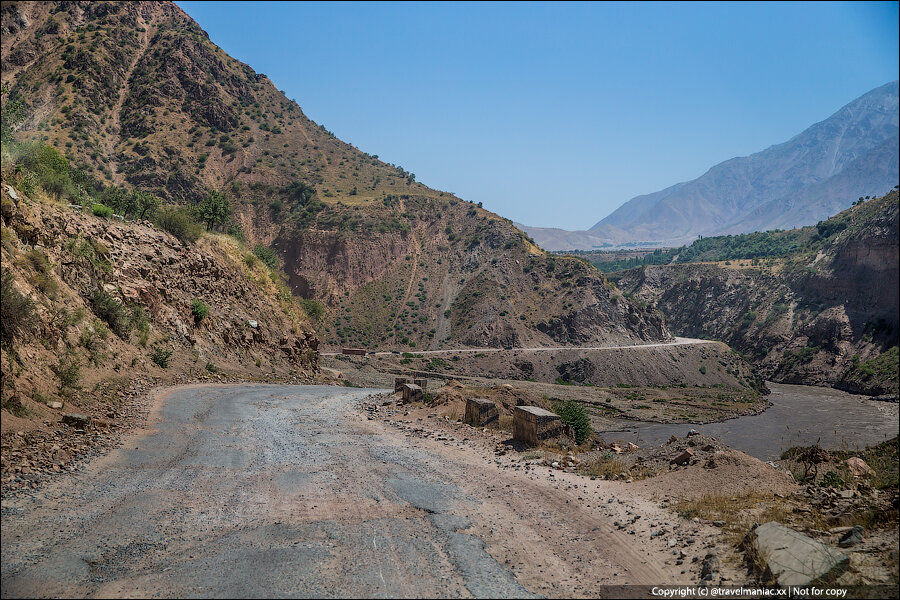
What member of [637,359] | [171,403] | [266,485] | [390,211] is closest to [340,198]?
[390,211]

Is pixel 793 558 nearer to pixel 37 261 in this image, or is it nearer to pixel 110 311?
pixel 37 261

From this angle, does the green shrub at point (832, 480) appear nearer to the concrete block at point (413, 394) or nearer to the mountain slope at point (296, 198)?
the concrete block at point (413, 394)

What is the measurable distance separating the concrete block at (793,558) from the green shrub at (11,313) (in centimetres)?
1329

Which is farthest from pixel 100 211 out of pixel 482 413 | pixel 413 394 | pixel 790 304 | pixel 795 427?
pixel 790 304

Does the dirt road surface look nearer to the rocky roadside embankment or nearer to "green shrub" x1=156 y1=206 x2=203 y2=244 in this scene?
the rocky roadside embankment

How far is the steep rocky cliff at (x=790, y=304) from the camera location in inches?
2461

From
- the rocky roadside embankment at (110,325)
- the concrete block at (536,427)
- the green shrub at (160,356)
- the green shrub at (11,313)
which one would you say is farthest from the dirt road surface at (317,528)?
the green shrub at (160,356)

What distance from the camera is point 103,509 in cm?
717

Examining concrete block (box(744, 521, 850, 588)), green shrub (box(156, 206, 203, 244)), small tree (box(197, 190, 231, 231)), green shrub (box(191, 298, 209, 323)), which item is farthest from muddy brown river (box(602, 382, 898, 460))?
small tree (box(197, 190, 231, 231))

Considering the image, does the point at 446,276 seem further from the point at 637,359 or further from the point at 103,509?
the point at 103,509

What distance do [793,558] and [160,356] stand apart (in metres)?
23.0

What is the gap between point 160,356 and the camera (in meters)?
22.8

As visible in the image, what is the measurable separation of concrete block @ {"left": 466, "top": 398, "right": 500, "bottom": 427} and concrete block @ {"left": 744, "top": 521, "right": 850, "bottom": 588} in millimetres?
10517

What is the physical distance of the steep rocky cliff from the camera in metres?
62.5
